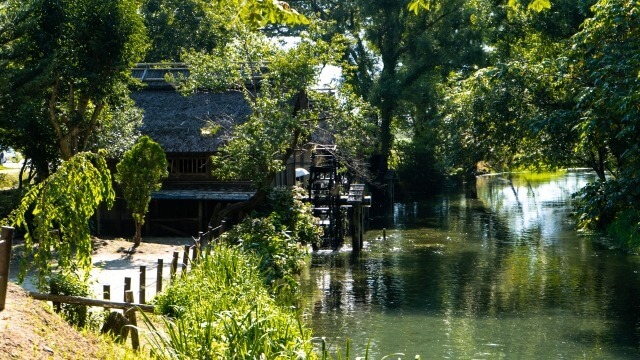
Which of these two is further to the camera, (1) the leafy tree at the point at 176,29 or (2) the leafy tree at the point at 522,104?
(1) the leafy tree at the point at 176,29

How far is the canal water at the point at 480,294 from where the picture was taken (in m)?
17.0

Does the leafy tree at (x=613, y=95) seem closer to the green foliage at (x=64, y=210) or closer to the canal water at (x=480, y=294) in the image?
the canal water at (x=480, y=294)

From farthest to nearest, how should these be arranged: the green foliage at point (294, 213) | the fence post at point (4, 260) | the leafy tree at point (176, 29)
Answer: the leafy tree at point (176, 29)
the green foliage at point (294, 213)
the fence post at point (4, 260)

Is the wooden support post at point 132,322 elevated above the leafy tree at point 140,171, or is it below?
below

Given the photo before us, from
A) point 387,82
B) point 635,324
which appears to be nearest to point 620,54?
point 635,324

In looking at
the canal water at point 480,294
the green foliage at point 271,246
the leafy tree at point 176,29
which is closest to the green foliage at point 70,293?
the canal water at point 480,294

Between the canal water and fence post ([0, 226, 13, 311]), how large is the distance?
16.9 ft

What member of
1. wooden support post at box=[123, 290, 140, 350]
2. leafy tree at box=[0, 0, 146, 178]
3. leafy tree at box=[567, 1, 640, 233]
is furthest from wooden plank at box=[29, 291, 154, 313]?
leafy tree at box=[0, 0, 146, 178]

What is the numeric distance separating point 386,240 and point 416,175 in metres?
24.6

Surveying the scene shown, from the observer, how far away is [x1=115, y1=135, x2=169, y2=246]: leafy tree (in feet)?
82.6

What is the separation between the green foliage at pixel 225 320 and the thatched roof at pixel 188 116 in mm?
13852

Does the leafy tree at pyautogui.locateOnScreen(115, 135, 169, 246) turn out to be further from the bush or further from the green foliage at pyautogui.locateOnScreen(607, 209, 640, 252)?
the green foliage at pyautogui.locateOnScreen(607, 209, 640, 252)

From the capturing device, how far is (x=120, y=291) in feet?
57.9

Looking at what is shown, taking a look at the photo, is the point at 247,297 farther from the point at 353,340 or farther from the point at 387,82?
the point at 387,82
